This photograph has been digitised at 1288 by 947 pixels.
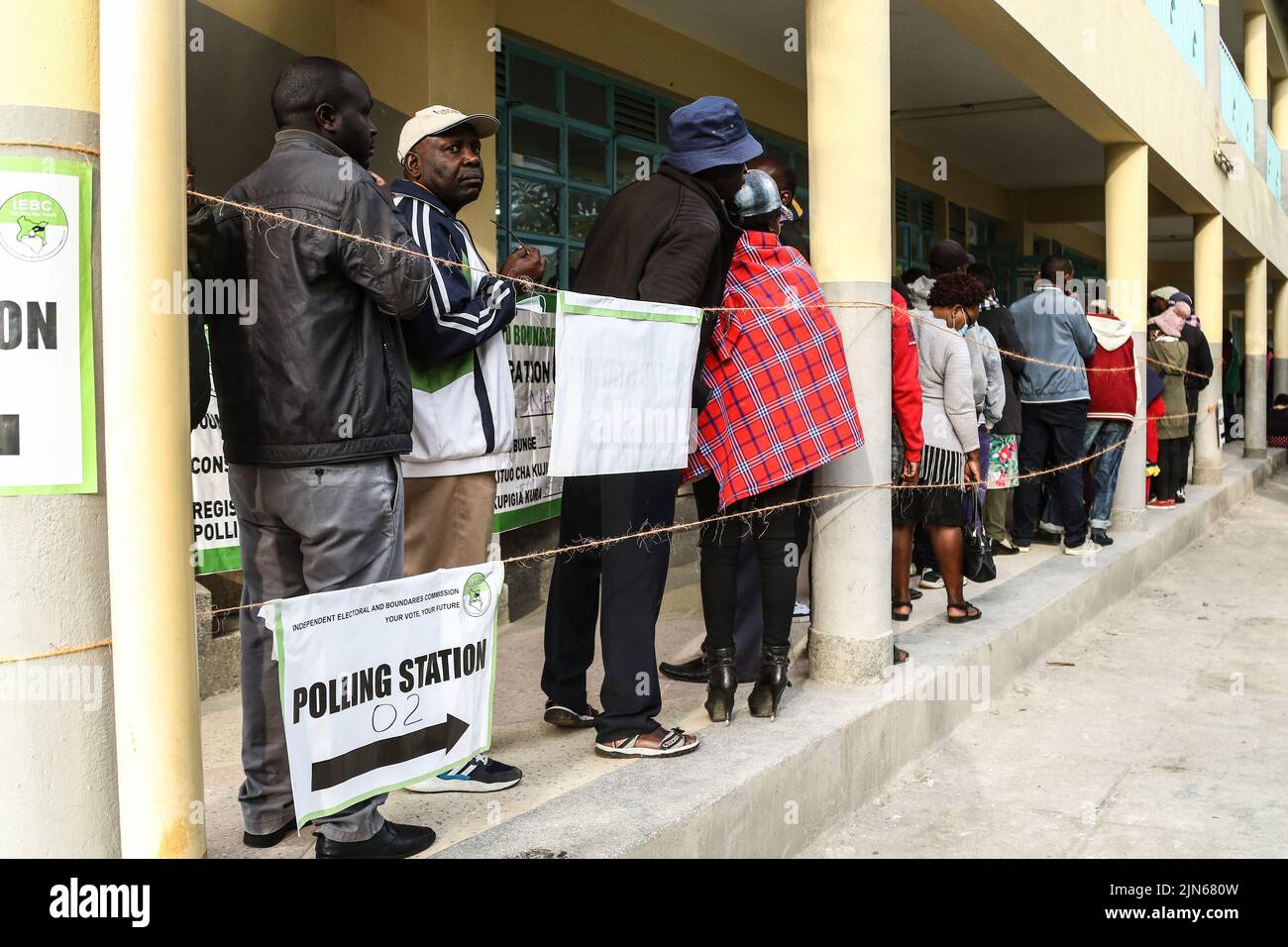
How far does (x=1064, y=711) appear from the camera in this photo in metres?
5.31

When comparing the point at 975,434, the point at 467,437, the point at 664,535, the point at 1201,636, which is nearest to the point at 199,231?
the point at 467,437

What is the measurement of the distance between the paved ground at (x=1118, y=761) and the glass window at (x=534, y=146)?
3.97m

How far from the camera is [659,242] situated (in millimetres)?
3541

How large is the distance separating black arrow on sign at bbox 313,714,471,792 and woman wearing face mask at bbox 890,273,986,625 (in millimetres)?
3229

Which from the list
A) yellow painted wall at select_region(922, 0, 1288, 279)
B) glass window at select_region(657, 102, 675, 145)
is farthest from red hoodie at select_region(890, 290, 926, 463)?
glass window at select_region(657, 102, 675, 145)

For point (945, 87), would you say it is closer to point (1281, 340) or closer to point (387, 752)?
point (387, 752)

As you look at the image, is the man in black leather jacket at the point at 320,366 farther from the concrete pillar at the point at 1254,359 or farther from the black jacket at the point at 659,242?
the concrete pillar at the point at 1254,359

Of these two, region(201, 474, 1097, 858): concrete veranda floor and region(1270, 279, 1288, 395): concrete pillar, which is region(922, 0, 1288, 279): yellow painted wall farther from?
region(1270, 279, 1288, 395): concrete pillar

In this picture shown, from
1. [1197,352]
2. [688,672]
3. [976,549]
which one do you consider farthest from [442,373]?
[1197,352]

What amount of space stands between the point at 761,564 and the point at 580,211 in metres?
4.20

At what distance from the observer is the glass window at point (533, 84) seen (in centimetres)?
696

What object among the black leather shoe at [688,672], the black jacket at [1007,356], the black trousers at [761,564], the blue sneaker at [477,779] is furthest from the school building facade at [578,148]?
the black jacket at [1007,356]
